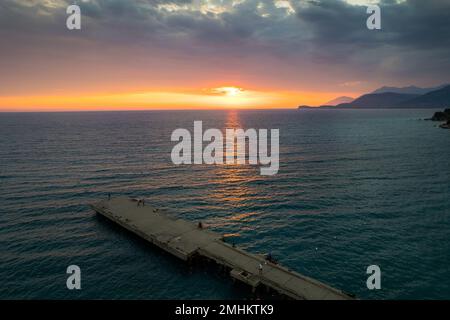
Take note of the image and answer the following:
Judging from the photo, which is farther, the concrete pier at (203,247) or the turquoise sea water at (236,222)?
the turquoise sea water at (236,222)

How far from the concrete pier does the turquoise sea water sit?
79.8 inches

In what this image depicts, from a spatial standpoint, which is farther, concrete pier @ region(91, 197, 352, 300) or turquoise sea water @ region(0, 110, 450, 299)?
turquoise sea water @ region(0, 110, 450, 299)

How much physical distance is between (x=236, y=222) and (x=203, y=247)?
12228mm

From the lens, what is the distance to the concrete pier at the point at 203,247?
35719 mm

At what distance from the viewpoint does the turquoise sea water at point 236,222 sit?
125ft

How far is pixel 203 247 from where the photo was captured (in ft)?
148

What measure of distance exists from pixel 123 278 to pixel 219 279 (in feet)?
45.9

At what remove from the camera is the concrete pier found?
3572cm

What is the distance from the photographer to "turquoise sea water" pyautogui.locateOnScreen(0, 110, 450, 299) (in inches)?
1501

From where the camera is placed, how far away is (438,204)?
60.1m

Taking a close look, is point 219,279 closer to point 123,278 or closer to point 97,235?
point 123,278

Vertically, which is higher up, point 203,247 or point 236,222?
point 236,222

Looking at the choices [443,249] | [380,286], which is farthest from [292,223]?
[443,249]

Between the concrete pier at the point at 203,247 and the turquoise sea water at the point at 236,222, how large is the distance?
6.65 ft
